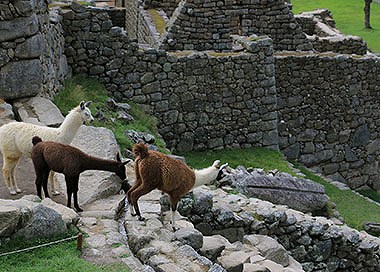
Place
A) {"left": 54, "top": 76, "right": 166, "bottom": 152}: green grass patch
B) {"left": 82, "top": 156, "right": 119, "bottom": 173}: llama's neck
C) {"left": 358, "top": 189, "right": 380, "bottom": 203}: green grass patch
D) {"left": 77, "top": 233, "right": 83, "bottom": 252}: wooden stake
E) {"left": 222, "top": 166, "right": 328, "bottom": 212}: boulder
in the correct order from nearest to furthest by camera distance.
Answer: {"left": 77, "top": 233, "right": 83, "bottom": 252}: wooden stake → {"left": 82, "top": 156, "right": 119, "bottom": 173}: llama's neck → {"left": 222, "top": 166, "right": 328, "bottom": 212}: boulder → {"left": 54, "top": 76, "right": 166, "bottom": 152}: green grass patch → {"left": 358, "top": 189, "right": 380, "bottom": 203}: green grass patch

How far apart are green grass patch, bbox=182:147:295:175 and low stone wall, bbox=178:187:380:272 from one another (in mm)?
3351

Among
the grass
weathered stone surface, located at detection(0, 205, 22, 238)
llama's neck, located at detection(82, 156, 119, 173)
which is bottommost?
the grass

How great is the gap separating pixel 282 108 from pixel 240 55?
231 cm

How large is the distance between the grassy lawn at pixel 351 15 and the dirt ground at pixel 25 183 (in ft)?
87.8

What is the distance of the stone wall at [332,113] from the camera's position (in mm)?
18266

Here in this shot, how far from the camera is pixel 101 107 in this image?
47.0 ft

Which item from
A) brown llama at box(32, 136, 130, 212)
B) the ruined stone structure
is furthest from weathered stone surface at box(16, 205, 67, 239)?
the ruined stone structure

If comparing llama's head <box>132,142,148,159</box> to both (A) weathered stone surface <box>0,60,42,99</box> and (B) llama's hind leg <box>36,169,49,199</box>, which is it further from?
(A) weathered stone surface <box>0,60,42,99</box>

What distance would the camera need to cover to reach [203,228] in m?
10.7

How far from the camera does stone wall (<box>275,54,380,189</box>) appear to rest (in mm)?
18266

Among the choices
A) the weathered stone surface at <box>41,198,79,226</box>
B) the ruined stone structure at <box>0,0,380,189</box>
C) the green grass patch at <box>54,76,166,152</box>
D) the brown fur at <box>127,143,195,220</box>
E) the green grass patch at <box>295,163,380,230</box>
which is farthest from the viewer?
the ruined stone structure at <box>0,0,380,189</box>

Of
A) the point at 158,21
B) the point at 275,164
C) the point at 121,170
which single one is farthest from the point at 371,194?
the point at 121,170

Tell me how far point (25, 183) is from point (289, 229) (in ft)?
13.4

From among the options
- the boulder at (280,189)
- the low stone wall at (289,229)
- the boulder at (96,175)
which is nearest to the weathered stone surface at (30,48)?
the boulder at (96,175)
